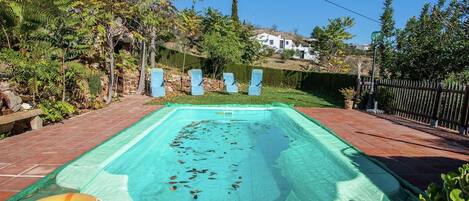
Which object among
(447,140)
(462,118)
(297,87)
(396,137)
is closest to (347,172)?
(396,137)

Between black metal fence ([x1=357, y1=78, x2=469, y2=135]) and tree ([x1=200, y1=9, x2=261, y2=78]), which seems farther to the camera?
tree ([x1=200, y1=9, x2=261, y2=78])

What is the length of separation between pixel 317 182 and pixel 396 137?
3.01 m

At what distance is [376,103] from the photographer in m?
11.1

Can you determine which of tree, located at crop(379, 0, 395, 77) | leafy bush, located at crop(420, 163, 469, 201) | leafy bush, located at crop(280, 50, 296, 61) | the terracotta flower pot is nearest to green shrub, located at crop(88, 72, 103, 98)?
the terracotta flower pot

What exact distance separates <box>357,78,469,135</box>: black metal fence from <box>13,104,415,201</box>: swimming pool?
128 inches

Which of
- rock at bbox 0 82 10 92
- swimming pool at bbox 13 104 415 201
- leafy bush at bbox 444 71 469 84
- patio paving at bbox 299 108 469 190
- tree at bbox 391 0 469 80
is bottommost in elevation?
swimming pool at bbox 13 104 415 201

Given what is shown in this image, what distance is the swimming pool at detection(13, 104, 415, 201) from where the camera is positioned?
4.15m

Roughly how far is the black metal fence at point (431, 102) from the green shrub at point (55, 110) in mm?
8488

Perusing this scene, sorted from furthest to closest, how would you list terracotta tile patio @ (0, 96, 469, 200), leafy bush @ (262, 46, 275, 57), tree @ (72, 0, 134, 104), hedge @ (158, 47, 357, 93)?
1. leafy bush @ (262, 46, 275, 57)
2. hedge @ (158, 47, 357, 93)
3. tree @ (72, 0, 134, 104)
4. terracotta tile patio @ (0, 96, 469, 200)

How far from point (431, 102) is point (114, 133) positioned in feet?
24.6

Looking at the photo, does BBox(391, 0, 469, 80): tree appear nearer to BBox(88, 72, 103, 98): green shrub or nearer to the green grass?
the green grass

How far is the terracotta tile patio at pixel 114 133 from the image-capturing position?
Answer: 4.47 m

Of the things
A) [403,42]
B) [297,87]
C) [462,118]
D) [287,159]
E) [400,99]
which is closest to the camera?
[287,159]

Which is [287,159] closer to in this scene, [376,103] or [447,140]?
[447,140]
